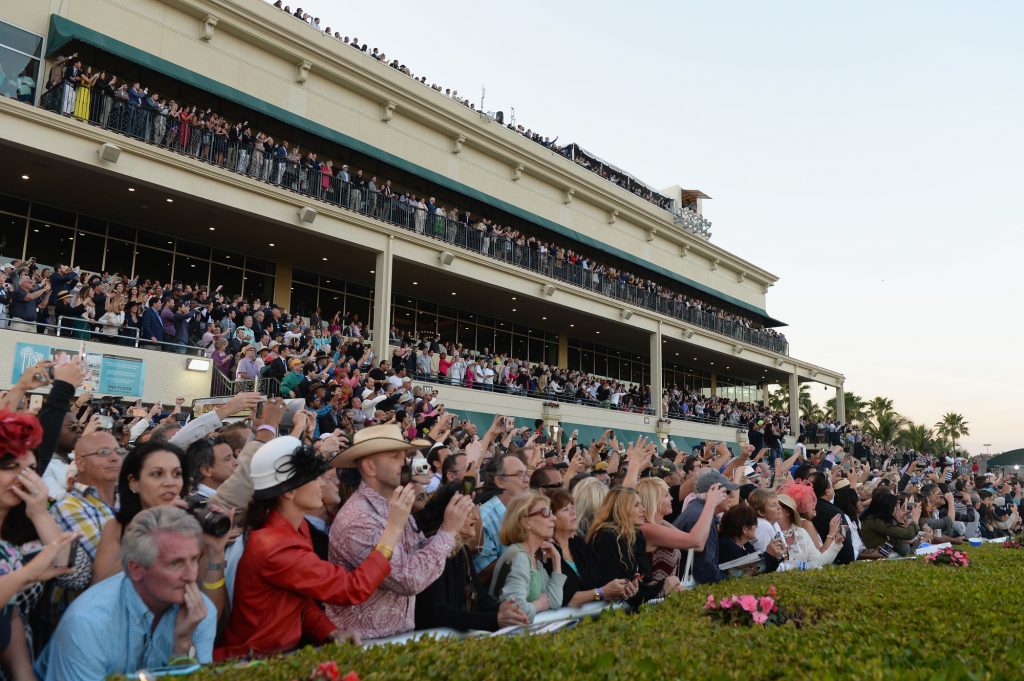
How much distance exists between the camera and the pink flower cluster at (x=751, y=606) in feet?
15.2

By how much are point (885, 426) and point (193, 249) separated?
5453 centimetres

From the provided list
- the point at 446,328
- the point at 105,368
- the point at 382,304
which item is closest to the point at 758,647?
the point at 105,368

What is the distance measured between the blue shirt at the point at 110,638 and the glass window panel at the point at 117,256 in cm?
1848

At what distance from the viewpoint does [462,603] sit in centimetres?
445

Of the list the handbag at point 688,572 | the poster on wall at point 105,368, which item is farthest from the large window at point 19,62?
the handbag at point 688,572

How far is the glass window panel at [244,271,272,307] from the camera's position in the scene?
22.0 m

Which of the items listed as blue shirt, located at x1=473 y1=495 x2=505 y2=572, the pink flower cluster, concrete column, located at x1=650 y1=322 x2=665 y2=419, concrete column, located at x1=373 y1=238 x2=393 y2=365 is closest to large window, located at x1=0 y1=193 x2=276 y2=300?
concrete column, located at x1=373 y1=238 x2=393 y2=365

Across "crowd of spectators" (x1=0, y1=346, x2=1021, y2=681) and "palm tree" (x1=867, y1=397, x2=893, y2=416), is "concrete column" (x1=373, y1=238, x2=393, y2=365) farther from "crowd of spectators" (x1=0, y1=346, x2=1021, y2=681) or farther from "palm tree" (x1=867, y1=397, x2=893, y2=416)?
"palm tree" (x1=867, y1=397, x2=893, y2=416)

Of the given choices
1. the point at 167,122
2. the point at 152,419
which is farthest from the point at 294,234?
the point at 152,419

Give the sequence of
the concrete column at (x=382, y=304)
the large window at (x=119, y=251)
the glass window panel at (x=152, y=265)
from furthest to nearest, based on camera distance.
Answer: the concrete column at (x=382, y=304) < the glass window panel at (x=152, y=265) < the large window at (x=119, y=251)

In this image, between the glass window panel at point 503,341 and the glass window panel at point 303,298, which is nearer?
the glass window panel at point 303,298

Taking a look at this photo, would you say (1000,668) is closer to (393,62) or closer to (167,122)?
(167,122)

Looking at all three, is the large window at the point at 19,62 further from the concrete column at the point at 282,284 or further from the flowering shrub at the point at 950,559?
the flowering shrub at the point at 950,559

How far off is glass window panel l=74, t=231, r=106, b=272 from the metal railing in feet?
13.5
